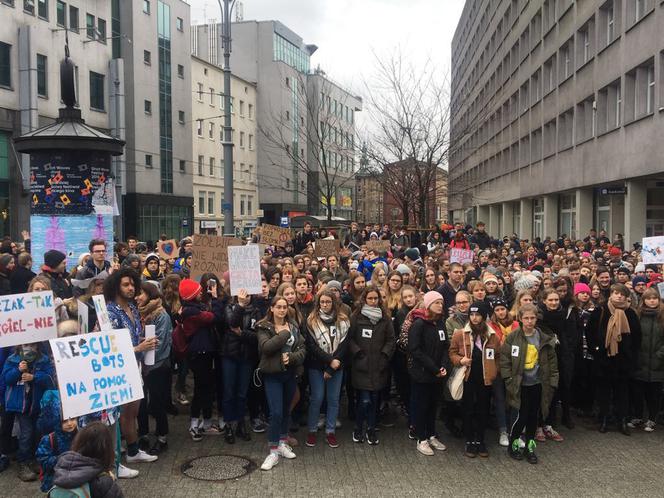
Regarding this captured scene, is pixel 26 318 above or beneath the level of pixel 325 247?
beneath

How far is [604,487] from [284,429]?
10.7ft

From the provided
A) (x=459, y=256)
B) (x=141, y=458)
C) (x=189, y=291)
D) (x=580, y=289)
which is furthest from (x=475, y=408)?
(x=459, y=256)

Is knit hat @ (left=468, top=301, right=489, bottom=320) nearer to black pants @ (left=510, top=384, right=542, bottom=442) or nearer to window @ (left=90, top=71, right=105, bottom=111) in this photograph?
black pants @ (left=510, top=384, right=542, bottom=442)

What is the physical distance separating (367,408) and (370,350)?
67 cm

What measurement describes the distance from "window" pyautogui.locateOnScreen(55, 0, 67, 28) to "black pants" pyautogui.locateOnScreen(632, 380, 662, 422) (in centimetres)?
4073

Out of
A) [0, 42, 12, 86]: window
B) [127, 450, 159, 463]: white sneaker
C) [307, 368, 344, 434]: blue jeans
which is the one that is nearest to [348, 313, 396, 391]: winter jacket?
[307, 368, 344, 434]: blue jeans

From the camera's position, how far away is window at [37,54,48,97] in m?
37.9

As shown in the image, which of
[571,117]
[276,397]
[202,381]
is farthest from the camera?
[571,117]

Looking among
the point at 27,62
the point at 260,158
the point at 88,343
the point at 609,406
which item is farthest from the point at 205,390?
the point at 260,158

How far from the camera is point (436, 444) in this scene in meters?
7.29

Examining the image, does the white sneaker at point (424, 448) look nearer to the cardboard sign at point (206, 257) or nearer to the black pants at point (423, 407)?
the black pants at point (423, 407)

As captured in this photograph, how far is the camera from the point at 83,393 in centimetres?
514

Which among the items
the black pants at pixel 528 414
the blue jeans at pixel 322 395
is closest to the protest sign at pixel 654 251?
the black pants at pixel 528 414

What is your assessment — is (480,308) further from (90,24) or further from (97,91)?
(90,24)
